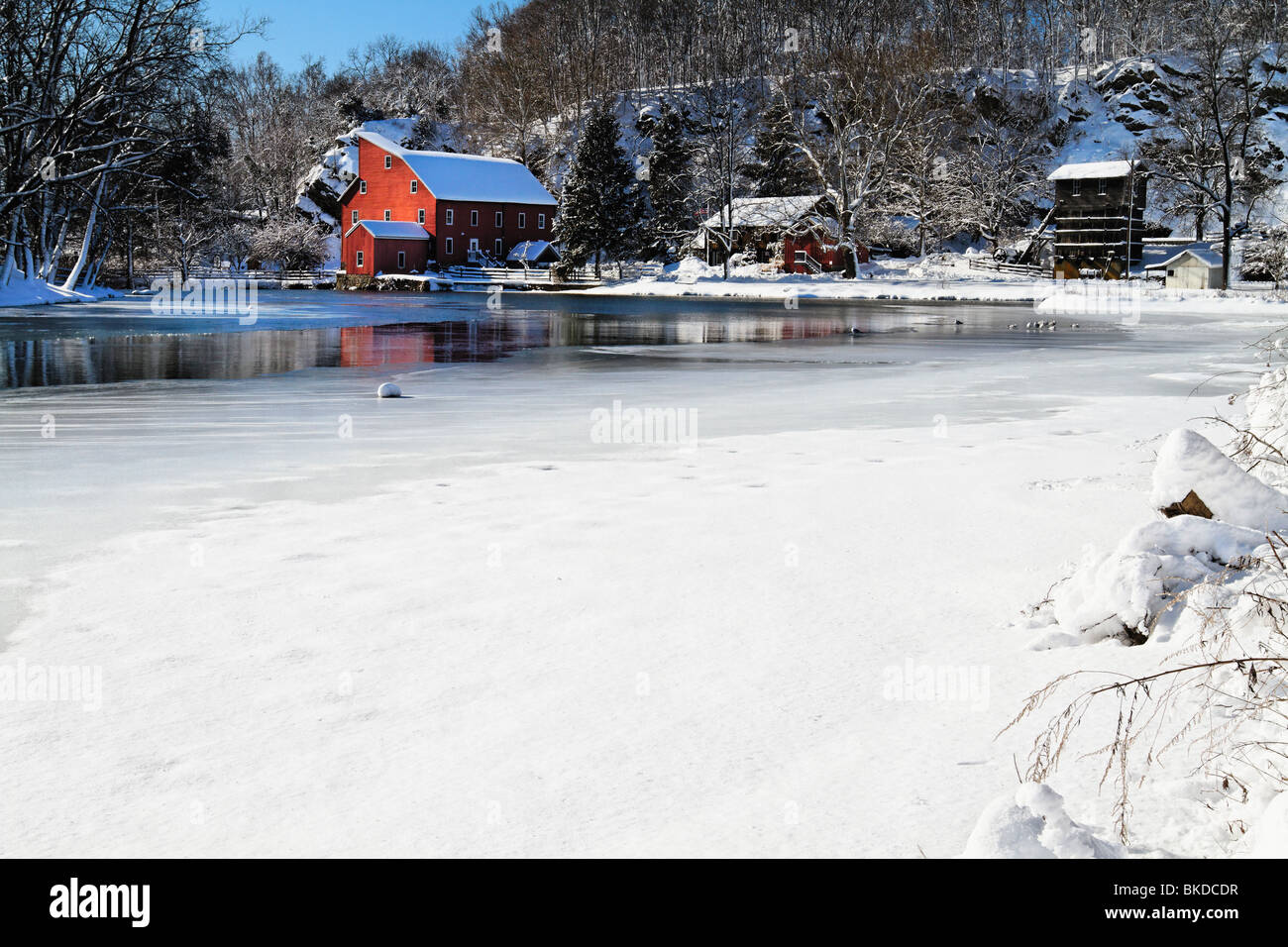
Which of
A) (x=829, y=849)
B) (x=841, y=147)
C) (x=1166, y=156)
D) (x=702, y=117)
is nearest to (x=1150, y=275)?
(x=1166, y=156)

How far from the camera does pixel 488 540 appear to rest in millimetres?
6773

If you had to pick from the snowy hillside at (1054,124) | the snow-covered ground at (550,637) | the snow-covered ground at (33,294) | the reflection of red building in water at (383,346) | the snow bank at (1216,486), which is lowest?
the snow-covered ground at (550,637)

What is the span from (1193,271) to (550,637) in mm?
62144

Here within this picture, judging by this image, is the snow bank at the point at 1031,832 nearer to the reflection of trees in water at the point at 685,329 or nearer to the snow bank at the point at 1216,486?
the snow bank at the point at 1216,486

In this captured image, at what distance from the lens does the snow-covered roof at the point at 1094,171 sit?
74500 mm

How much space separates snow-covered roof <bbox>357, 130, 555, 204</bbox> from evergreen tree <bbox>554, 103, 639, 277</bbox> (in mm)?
11381

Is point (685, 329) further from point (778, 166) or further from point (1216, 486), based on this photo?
point (778, 166)

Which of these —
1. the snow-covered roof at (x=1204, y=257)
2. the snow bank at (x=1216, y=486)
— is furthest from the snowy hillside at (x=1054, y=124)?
the snow bank at (x=1216, y=486)

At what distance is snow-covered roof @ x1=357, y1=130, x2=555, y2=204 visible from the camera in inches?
3469

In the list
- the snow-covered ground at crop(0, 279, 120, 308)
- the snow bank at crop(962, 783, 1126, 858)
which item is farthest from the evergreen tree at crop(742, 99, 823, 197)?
the snow bank at crop(962, 783, 1126, 858)

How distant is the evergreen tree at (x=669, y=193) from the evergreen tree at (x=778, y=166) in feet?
18.4

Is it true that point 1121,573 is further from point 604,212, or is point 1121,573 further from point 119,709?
point 604,212

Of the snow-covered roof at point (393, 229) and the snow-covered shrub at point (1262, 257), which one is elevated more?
the snow-covered roof at point (393, 229)

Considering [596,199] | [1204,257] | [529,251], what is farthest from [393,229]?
[1204,257]
